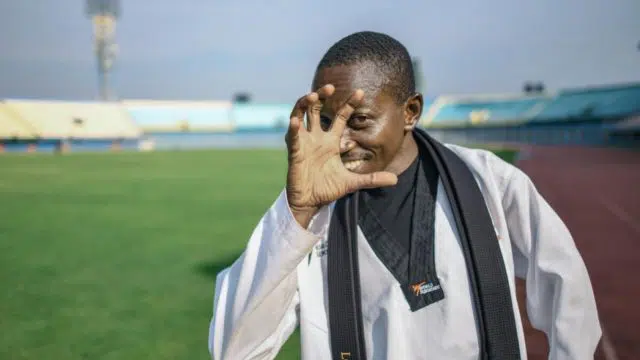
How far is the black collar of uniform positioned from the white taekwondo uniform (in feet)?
0.07

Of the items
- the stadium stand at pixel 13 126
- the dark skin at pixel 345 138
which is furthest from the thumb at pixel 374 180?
the stadium stand at pixel 13 126

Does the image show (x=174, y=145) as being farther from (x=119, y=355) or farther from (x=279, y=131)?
(x=119, y=355)

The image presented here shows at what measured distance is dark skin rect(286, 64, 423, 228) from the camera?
1.50 m

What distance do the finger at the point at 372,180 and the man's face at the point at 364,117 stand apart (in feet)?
0.29

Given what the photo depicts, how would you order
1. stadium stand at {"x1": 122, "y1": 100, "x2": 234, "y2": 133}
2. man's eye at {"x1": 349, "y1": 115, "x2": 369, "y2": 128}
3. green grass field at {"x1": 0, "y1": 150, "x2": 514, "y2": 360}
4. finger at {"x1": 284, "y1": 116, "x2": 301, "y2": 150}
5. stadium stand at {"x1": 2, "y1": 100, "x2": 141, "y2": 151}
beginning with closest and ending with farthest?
1. finger at {"x1": 284, "y1": 116, "x2": 301, "y2": 150}
2. man's eye at {"x1": 349, "y1": 115, "x2": 369, "y2": 128}
3. green grass field at {"x1": 0, "y1": 150, "x2": 514, "y2": 360}
4. stadium stand at {"x1": 2, "y1": 100, "x2": 141, "y2": 151}
5. stadium stand at {"x1": 122, "y1": 100, "x2": 234, "y2": 133}

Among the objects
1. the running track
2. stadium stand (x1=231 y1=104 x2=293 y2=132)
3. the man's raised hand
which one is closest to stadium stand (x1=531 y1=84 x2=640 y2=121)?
stadium stand (x1=231 y1=104 x2=293 y2=132)

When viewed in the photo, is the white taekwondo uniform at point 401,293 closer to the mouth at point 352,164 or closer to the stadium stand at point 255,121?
the mouth at point 352,164

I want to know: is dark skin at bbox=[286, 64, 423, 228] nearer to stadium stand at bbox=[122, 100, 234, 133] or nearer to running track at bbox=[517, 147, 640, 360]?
running track at bbox=[517, 147, 640, 360]

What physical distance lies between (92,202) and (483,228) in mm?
13305

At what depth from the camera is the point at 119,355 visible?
430cm

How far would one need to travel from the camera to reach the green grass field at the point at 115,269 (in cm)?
458

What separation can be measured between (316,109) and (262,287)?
Answer: 1.63 ft

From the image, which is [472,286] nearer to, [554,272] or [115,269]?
[554,272]

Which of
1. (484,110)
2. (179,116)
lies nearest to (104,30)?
(179,116)
